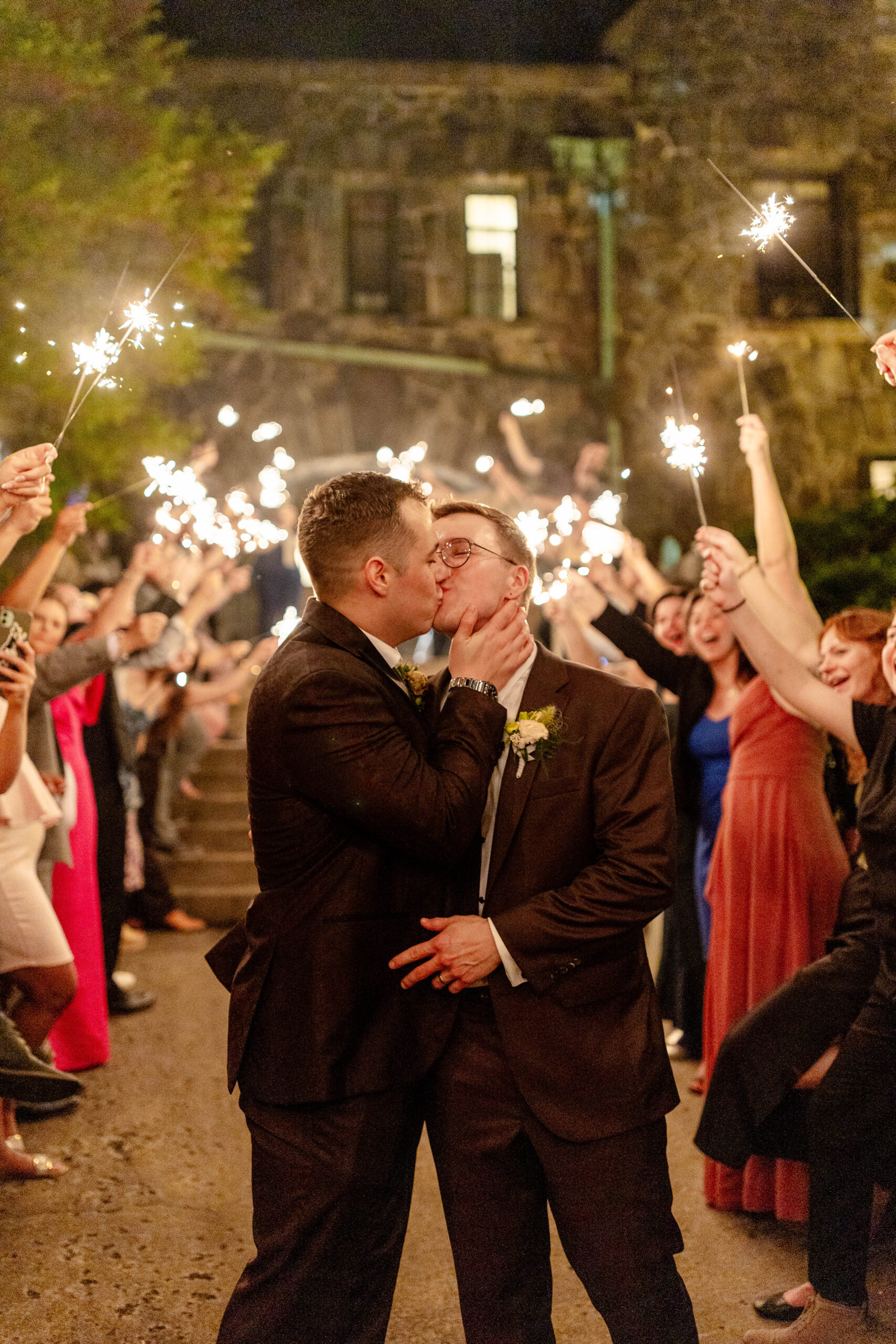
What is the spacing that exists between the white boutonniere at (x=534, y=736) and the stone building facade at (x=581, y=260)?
11.0 m

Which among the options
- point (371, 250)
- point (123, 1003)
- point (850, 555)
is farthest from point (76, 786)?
point (371, 250)

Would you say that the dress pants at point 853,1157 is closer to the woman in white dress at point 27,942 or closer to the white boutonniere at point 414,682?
the white boutonniere at point 414,682

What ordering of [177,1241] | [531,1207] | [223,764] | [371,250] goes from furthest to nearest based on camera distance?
[371,250], [223,764], [177,1241], [531,1207]

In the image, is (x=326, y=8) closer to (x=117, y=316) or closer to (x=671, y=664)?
(x=117, y=316)

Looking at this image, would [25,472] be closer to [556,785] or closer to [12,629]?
[12,629]

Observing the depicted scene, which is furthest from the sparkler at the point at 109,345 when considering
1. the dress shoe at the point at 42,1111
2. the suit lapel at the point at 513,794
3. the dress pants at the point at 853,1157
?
the dress shoe at the point at 42,1111

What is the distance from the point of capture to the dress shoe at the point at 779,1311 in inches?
136

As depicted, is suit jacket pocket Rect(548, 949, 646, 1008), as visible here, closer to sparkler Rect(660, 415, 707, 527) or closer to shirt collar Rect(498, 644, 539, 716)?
shirt collar Rect(498, 644, 539, 716)

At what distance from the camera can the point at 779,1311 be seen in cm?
348

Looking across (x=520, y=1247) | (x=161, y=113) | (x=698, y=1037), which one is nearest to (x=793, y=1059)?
(x=520, y=1247)

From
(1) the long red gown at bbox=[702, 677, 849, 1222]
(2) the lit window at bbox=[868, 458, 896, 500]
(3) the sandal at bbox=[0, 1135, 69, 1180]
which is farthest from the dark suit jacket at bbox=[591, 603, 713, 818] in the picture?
(2) the lit window at bbox=[868, 458, 896, 500]

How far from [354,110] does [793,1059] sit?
12.5 metres

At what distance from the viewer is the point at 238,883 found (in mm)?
10031

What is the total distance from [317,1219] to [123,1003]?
4.75 metres
